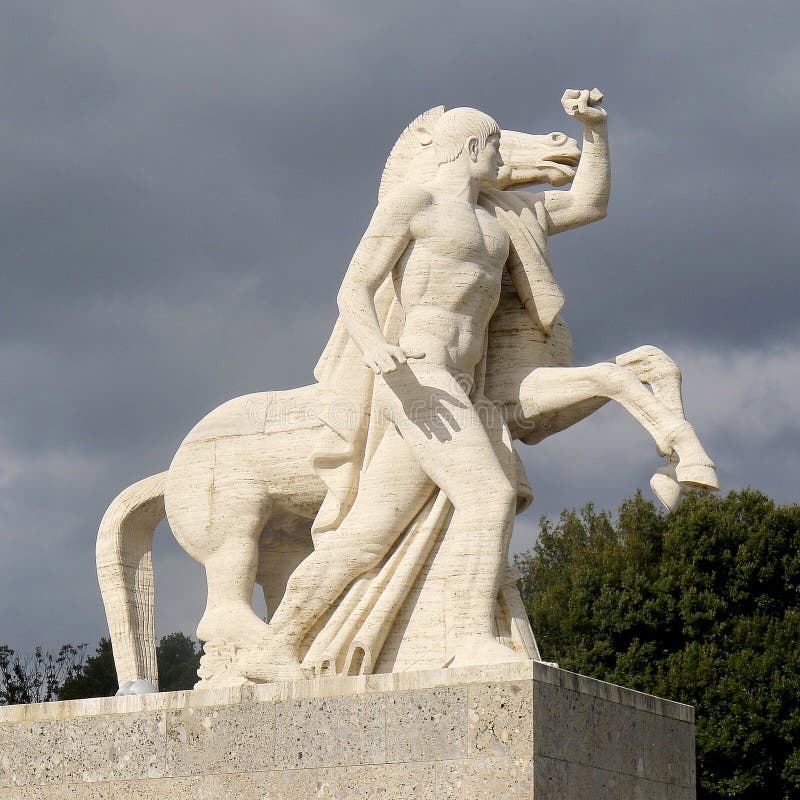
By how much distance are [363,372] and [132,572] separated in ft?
8.24

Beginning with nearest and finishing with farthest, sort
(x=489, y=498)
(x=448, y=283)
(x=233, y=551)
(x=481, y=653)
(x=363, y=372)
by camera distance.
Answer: (x=481, y=653) < (x=489, y=498) < (x=448, y=283) < (x=363, y=372) < (x=233, y=551)

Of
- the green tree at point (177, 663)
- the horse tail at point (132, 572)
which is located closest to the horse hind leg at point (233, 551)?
the horse tail at point (132, 572)

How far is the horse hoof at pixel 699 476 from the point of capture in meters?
9.38

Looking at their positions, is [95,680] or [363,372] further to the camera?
[95,680]

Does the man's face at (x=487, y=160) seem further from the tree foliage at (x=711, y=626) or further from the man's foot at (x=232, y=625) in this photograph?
the tree foliage at (x=711, y=626)

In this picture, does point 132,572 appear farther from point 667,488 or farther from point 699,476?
point 699,476

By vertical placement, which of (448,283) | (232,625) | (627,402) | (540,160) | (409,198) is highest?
(540,160)

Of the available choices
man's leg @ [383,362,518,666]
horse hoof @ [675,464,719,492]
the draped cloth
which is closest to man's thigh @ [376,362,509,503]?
man's leg @ [383,362,518,666]

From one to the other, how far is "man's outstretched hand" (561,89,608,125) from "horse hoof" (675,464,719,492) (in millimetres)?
2576

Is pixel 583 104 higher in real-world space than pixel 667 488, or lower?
higher

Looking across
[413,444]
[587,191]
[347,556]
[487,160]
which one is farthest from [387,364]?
[587,191]

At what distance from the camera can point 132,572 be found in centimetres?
1117

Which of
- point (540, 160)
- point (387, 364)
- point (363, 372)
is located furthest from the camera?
point (540, 160)

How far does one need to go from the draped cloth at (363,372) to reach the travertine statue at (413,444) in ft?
0.04
